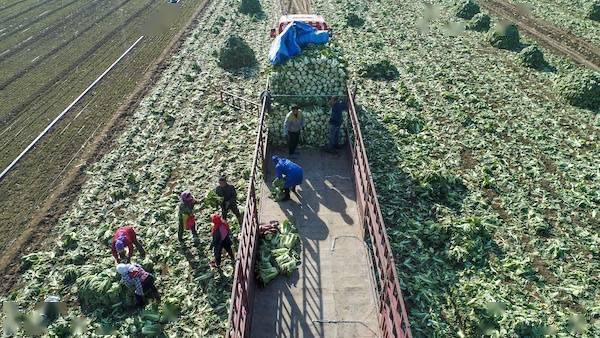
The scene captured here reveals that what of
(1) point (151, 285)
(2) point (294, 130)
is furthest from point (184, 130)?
(1) point (151, 285)

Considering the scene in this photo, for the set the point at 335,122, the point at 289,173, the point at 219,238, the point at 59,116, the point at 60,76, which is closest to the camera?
the point at 219,238

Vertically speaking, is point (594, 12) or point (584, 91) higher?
point (584, 91)

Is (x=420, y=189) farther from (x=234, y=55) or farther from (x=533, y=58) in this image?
(x=533, y=58)

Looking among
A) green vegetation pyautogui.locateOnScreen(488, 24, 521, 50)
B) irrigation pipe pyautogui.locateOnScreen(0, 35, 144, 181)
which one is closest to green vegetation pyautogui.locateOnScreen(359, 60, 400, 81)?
green vegetation pyautogui.locateOnScreen(488, 24, 521, 50)

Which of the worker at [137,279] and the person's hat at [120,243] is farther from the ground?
the person's hat at [120,243]

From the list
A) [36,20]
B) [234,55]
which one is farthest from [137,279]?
[36,20]

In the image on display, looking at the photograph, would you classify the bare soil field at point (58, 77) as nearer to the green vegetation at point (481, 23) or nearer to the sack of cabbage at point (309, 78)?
the sack of cabbage at point (309, 78)

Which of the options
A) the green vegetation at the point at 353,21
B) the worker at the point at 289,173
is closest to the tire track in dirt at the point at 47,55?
the worker at the point at 289,173
